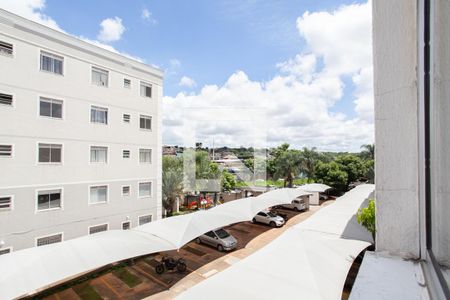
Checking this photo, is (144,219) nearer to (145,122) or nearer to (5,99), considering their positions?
(145,122)

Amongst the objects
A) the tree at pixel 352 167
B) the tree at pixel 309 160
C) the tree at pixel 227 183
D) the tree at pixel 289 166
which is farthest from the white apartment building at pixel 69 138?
the tree at pixel 352 167

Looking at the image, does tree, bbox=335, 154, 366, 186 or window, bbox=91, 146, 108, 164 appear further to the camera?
tree, bbox=335, 154, 366, 186

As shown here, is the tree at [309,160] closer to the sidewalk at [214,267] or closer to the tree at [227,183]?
the tree at [227,183]

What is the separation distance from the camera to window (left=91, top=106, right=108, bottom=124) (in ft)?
48.3

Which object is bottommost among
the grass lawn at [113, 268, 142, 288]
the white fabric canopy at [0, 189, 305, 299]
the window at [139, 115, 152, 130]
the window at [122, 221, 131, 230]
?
the grass lawn at [113, 268, 142, 288]

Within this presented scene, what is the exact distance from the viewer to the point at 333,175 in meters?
32.4

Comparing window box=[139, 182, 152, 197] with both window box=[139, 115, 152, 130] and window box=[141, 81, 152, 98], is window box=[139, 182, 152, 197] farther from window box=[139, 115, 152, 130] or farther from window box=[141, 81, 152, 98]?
window box=[141, 81, 152, 98]

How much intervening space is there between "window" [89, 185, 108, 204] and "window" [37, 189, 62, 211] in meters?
1.67

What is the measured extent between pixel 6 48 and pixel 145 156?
31.1 feet

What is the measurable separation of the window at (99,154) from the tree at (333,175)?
92.7 ft

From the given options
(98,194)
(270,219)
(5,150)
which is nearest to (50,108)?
(5,150)

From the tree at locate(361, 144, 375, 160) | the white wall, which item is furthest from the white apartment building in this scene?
the tree at locate(361, 144, 375, 160)

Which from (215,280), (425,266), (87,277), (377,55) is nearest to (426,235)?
(425,266)

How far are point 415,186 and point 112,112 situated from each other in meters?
16.7
